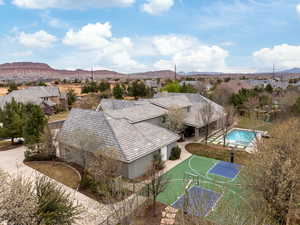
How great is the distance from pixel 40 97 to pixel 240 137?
5124 cm

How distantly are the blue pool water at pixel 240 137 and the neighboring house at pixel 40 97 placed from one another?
137ft

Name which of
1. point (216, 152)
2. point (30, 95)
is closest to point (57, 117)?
point (30, 95)

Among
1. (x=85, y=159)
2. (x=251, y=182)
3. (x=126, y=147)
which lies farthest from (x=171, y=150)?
(x=251, y=182)

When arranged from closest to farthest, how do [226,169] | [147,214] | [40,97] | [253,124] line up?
[147,214] → [226,169] → [253,124] → [40,97]

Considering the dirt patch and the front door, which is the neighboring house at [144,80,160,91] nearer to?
the front door

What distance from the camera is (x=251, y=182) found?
1069 centimetres

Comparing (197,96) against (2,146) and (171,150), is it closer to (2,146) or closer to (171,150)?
(171,150)

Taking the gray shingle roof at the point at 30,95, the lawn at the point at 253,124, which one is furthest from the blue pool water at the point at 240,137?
the gray shingle roof at the point at 30,95

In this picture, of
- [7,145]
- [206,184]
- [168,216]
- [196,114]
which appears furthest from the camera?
[196,114]

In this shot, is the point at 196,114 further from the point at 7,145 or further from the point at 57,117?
the point at 57,117

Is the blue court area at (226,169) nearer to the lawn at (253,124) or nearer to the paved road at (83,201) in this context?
the paved road at (83,201)

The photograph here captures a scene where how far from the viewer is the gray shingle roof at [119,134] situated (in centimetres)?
1759

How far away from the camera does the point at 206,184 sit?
1612cm

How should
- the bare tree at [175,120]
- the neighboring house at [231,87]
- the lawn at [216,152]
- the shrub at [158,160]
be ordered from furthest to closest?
1. the neighboring house at [231,87]
2. the bare tree at [175,120]
3. the lawn at [216,152]
4. the shrub at [158,160]
